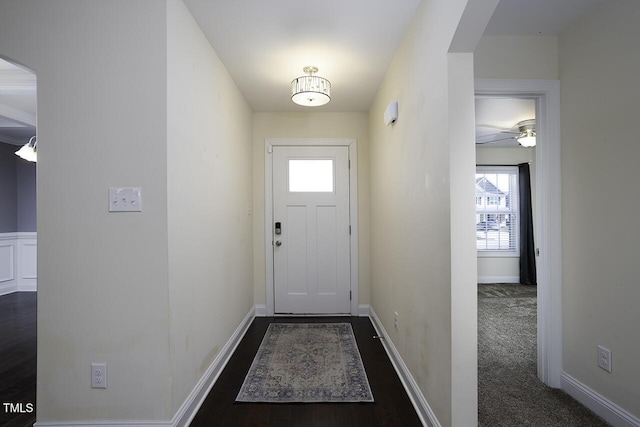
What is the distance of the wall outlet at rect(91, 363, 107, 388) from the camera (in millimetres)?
1562

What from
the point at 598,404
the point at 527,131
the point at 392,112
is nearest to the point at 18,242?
the point at 392,112

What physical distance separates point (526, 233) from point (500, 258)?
1.99 feet

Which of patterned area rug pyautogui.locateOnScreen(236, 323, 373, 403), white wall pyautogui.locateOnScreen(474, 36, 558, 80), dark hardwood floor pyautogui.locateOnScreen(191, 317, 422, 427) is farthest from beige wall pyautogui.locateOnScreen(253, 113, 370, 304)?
white wall pyautogui.locateOnScreen(474, 36, 558, 80)

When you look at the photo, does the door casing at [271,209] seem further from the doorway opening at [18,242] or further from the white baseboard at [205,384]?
the doorway opening at [18,242]

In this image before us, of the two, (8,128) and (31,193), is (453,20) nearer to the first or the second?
(8,128)

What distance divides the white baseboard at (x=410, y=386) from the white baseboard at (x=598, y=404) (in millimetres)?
1041

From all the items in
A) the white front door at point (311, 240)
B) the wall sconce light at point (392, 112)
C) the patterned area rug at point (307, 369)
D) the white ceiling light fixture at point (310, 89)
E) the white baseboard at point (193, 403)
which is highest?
the white ceiling light fixture at point (310, 89)

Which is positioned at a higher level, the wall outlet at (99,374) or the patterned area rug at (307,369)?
the wall outlet at (99,374)

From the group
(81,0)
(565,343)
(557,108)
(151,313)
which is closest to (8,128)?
(81,0)

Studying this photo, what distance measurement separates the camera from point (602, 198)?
1.80m

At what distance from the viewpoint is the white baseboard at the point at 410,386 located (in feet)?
5.42

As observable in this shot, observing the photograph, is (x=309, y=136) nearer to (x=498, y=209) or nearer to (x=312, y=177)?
(x=312, y=177)

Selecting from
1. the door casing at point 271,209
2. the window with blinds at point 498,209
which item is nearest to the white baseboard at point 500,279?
the window with blinds at point 498,209

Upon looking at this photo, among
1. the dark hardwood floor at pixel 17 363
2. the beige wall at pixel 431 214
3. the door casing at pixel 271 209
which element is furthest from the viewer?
the door casing at pixel 271 209
